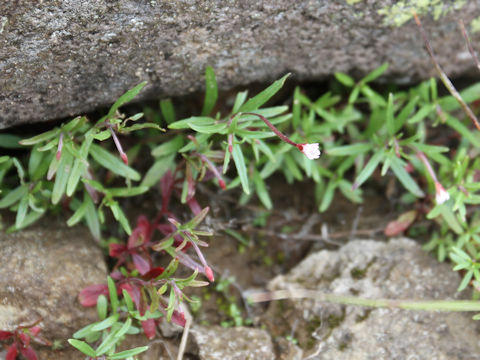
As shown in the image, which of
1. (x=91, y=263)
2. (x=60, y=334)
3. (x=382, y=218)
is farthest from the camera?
(x=382, y=218)

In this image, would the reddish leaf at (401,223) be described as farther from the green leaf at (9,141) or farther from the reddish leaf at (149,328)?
the green leaf at (9,141)

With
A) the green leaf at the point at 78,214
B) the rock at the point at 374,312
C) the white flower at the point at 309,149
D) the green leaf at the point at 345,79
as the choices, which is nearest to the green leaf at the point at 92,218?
the green leaf at the point at 78,214

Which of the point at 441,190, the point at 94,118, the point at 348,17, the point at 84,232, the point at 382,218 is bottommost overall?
the point at 382,218

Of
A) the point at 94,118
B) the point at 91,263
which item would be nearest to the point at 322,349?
the point at 91,263

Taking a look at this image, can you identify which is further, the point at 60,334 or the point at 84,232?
the point at 84,232

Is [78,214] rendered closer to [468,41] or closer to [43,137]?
[43,137]

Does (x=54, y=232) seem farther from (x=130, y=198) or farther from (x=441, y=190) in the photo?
(x=441, y=190)

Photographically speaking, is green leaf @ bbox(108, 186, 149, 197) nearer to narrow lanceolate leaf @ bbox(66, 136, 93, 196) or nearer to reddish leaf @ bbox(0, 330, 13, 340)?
narrow lanceolate leaf @ bbox(66, 136, 93, 196)
